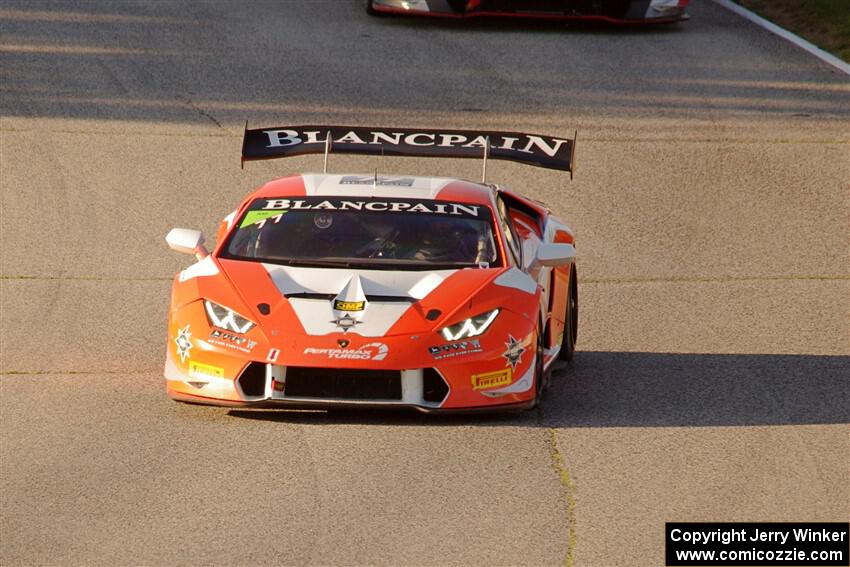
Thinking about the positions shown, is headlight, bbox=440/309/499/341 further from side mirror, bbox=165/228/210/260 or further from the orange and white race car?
side mirror, bbox=165/228/210/260

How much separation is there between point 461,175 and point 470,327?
7.80 meters

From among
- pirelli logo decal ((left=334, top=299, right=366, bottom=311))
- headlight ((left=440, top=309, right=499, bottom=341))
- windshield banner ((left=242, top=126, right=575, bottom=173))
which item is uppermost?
windshield banner ((left=242, top=126, right=575, bottom=173))

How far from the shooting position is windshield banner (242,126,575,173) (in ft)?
36.7

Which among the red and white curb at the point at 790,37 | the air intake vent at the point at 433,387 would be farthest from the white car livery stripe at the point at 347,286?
the red and white curb at the point at 790,37

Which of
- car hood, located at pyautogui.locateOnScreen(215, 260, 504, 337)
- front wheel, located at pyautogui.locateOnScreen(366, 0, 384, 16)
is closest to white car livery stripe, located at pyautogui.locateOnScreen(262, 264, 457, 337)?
car hood, located at pyautogui.locateOnScreen(215, 260, 504, 337)

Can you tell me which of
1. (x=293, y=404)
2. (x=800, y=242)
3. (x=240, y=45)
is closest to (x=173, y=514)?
(x=293, y=404)

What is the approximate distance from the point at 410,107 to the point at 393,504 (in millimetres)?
10908

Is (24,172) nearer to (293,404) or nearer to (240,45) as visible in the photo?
(240,45)

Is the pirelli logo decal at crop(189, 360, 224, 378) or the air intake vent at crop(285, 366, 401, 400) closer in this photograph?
the air intake vent at crop(285, 366, 401, 400)

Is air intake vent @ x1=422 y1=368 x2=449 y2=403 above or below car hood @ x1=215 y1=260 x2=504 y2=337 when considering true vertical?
below

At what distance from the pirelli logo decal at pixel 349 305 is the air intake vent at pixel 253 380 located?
0.53m

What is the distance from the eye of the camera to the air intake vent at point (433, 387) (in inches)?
359

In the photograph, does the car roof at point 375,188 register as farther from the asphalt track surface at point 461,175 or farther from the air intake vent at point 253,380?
the air intake vent at point 253,380

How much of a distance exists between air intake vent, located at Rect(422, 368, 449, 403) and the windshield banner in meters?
2.31
